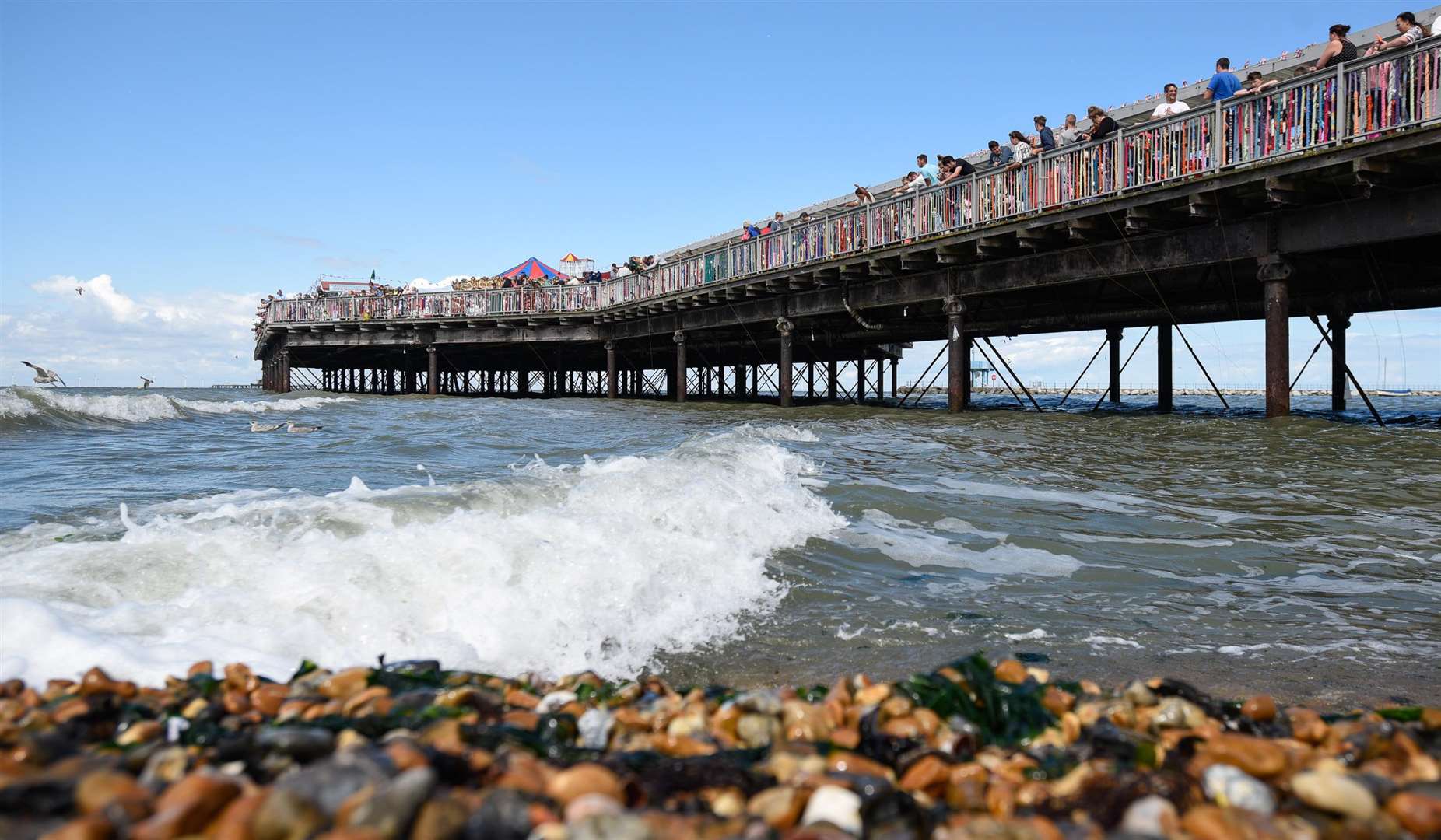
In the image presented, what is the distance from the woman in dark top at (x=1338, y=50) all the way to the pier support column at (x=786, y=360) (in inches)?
614

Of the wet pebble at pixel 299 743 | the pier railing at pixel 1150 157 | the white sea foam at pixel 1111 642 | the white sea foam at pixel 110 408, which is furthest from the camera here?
the white sea foam at pixel 110 408

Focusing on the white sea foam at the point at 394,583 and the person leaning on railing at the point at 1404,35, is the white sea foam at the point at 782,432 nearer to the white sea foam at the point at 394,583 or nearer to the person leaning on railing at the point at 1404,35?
the white sea foam at the point at 394,583

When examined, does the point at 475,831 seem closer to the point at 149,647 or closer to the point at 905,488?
the point at 149,647

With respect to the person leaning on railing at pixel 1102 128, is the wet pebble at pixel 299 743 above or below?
below

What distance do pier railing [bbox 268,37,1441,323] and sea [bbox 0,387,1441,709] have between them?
15.2ft

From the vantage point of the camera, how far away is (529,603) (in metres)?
4.56

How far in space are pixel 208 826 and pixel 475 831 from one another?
568mm

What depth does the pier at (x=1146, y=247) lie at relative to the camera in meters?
11.6

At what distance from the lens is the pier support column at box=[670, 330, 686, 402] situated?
105 feet

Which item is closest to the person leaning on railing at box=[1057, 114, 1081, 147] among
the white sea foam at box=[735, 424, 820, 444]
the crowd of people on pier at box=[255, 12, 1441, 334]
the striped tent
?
the crowd of people on pier at box=[255, 12, 1441, 334]

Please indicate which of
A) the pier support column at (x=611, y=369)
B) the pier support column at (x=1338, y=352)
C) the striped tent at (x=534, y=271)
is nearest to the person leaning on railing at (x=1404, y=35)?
the pier support column at (x=1338, y=352)

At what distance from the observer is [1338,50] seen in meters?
11.9

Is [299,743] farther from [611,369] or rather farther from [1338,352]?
[611,369]

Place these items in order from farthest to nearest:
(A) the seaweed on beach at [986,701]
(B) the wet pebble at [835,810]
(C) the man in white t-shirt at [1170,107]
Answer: (C) the man in white t-shirt at [1170,107] → (A) the seaweed on beach at [986,701] → (B) the wet pebble at [835,810]
